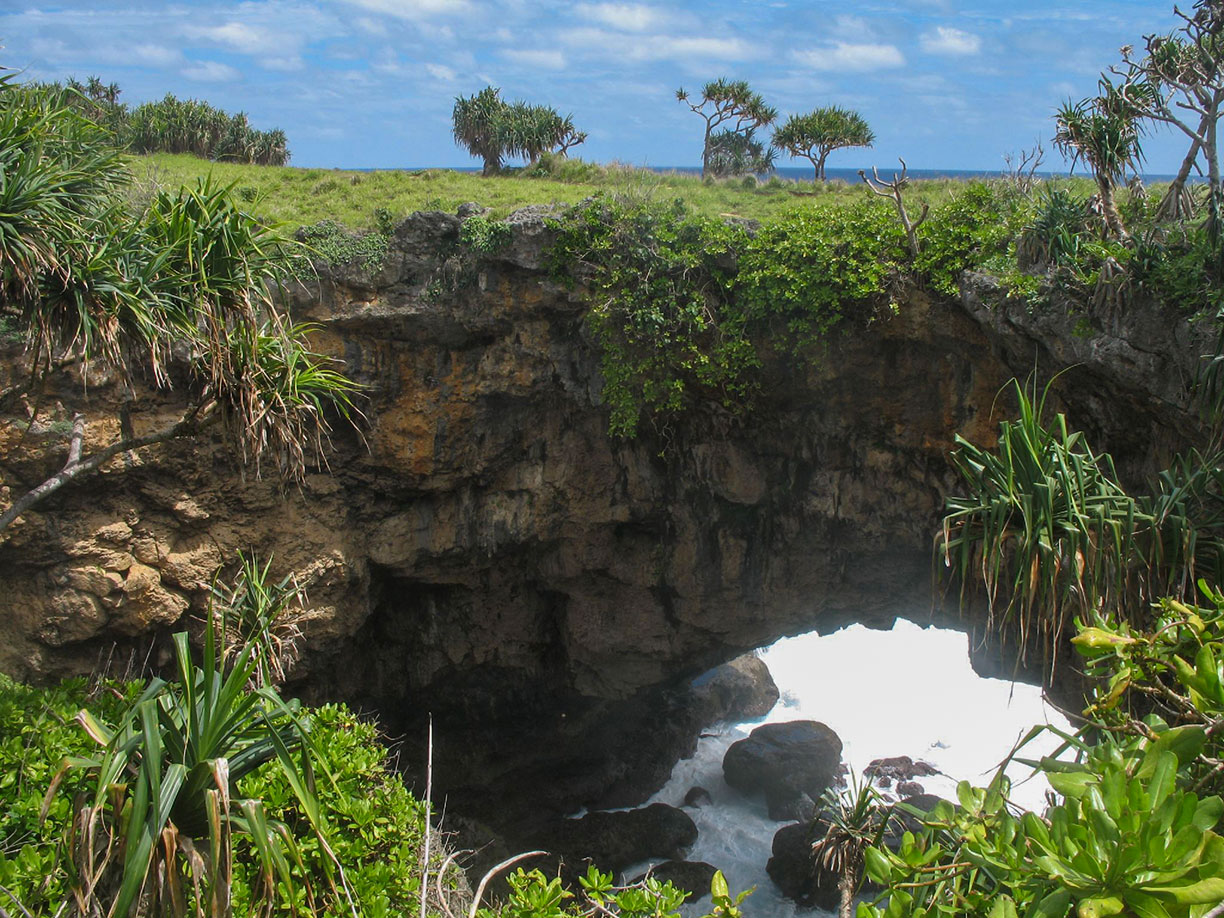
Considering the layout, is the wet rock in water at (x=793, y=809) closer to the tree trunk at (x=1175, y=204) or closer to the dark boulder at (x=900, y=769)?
the dark boulder at (x=900, y=769)

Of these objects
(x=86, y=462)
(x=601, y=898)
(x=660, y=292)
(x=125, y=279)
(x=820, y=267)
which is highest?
(x=820, y=267)

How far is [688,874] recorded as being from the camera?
14008 mm

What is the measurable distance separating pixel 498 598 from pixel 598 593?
1739mm

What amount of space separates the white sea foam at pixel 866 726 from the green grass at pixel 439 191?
10.5 metres

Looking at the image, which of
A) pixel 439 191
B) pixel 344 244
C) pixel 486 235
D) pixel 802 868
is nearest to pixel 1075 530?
pixel 486 235

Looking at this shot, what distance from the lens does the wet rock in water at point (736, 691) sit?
69.5 ft

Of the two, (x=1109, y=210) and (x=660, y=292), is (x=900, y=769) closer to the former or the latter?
(x=660, y=292)

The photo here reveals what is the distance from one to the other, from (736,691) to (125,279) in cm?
1865

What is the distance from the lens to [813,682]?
25328 millimetres

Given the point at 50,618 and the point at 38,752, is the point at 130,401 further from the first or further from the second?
the point at 38,752

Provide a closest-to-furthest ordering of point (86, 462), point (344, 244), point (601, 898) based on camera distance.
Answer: point (601, 898) < point (86, 462) < point (344, 244)

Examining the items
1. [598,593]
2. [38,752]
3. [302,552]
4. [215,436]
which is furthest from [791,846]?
[38,752]

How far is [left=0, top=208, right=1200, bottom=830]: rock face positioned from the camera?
10.8 m

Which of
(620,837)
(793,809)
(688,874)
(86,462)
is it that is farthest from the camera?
(793,809)
